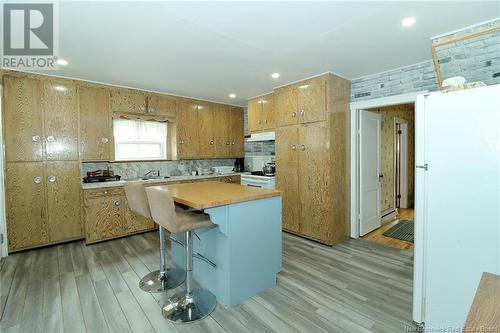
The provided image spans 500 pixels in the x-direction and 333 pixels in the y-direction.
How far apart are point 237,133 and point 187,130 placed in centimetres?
127

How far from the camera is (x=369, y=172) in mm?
3863

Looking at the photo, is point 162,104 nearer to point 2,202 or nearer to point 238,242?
point 2,202

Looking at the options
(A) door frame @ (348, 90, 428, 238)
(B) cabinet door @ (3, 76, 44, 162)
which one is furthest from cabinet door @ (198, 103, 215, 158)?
(A) door frame @ (348, 90, 428, 238)

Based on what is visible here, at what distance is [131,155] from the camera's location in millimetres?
4309

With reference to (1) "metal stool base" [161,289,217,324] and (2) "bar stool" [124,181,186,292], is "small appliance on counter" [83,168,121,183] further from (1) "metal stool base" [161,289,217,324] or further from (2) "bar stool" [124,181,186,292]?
(1) "metal stool base" [161,289,217,324]

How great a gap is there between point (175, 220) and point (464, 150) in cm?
199

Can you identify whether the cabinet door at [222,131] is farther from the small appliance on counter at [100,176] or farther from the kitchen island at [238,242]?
the kitchen island at [238,242]

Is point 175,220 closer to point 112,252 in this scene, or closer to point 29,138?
point 112,252

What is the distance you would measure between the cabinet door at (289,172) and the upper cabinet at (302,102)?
180 mm

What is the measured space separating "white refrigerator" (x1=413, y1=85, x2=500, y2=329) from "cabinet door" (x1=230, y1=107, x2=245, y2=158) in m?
4.08

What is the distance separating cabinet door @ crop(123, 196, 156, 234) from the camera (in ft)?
12.2

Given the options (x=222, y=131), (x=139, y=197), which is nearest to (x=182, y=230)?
(x=139, y=197)

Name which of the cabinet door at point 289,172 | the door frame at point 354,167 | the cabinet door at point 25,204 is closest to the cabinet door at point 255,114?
the cabinet door at point 289,172

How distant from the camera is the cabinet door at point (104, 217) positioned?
134 inches
